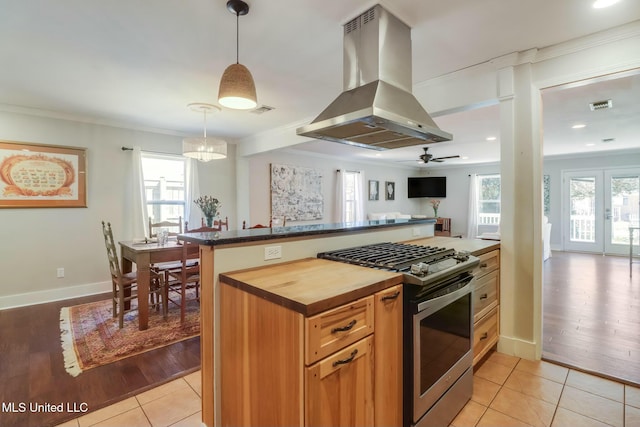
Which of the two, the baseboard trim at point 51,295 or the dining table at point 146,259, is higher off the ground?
the dining table at point 146,259

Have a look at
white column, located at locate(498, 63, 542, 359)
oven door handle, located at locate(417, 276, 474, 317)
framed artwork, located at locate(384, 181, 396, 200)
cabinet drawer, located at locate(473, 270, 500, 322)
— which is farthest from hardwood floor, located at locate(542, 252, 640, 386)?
framed artwork, located at locate(384, 181, 396, 200)

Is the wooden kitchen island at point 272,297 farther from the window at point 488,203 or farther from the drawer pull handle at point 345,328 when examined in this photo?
the window at point 488,203

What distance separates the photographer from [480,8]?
6.37 ft

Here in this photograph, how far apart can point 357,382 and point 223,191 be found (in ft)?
16.1

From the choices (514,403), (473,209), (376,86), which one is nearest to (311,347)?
(376,86)

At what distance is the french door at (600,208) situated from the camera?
679cm

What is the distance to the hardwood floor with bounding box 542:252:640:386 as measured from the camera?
7.79ft

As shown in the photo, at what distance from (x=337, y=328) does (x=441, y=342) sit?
0.82 meters

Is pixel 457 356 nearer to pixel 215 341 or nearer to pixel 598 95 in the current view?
pixel 215 341

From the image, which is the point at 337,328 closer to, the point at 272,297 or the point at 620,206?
the point at 272,297

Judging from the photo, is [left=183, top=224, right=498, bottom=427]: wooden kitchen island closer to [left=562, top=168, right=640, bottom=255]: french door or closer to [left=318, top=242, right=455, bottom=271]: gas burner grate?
[left=318, top=242, right=455, bottom=271]: gas burner grate

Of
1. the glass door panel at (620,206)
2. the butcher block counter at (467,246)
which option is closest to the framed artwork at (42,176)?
the butcher block counter at (467,246)

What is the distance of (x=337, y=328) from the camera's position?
1.17 m

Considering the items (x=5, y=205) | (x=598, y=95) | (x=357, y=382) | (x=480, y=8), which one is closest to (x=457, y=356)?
(x=357, y=382)
